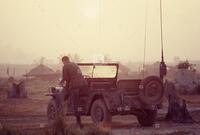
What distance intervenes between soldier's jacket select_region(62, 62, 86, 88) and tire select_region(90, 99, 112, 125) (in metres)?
0.74

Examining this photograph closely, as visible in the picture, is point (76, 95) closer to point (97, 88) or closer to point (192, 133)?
point (97, 88)

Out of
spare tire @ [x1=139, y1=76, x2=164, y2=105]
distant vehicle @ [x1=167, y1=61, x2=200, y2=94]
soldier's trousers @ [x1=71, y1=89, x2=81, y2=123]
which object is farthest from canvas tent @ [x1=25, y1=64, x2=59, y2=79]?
spare tire @ [x1=139, y1=76, x2=164, y2=105]

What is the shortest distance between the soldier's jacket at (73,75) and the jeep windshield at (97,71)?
1.10 metres

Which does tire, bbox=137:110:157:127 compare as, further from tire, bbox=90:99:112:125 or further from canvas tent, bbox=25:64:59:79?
canvas tent, bbox=25:64:59:79

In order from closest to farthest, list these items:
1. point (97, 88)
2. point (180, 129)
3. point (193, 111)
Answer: point (180, 129) < point (97, 88) < point (193, 111)

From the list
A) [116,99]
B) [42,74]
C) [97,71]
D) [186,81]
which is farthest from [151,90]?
[42,74]

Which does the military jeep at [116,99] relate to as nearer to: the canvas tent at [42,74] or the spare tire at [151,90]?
the spare tire at [151,90]

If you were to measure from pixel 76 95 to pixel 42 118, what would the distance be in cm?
383

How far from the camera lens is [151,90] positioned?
1941cm

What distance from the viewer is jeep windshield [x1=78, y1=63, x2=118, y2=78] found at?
20.6 m

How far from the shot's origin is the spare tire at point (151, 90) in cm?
1939

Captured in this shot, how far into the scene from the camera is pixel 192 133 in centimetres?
1772

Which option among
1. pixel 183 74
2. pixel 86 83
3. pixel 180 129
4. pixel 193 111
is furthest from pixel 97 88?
pixel 183 74

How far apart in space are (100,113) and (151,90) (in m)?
1.63
